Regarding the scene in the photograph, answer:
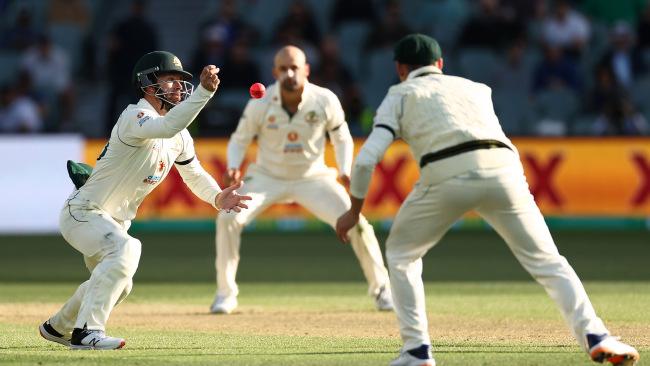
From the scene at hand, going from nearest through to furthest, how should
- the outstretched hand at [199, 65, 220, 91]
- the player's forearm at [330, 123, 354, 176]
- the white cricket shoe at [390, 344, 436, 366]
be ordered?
the white cricket shoe at [390, 344, 436, 366] < the outstretched hand at [199, 65, 220, 91] < the player's forearm at [330, 123, 354, 176]

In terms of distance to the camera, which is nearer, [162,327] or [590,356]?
[590,356]

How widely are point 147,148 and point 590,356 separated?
310cm

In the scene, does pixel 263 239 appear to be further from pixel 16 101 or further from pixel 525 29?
pixel 525 29

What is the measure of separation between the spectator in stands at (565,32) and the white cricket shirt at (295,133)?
11.2 metres

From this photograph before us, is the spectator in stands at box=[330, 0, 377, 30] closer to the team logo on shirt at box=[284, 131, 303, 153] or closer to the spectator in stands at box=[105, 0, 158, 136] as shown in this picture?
the spectator in stands at box=[105, 0, 158, 136]

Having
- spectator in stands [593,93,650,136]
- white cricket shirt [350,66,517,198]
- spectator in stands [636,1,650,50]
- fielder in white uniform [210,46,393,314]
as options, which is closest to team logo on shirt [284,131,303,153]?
fielder in white uniform [210,46,393,314]

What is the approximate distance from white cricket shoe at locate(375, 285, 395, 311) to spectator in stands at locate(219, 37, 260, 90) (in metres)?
10.3

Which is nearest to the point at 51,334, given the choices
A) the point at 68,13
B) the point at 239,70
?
the point at 239,70

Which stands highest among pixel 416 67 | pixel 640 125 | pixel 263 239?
pixel 416 67

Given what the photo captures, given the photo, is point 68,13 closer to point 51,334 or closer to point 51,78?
point 51,78

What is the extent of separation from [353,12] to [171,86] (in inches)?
579

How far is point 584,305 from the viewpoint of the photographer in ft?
24.3

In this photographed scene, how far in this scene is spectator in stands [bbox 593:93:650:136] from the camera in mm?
19797

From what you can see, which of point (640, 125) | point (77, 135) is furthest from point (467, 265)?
point (77, 135)
